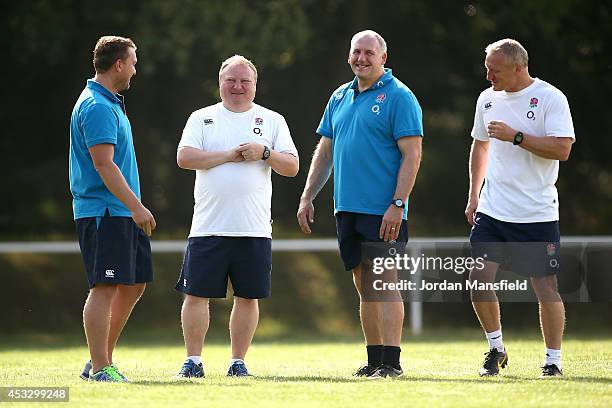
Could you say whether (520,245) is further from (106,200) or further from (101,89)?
(101,89)

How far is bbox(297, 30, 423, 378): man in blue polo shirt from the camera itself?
706cm

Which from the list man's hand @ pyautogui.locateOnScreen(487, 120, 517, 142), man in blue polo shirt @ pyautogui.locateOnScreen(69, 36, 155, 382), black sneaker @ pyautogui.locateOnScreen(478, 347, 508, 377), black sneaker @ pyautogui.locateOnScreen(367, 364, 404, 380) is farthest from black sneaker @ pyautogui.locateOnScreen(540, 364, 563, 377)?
man in blue polo shirt @ pyautogui.locateOnScreen(69, 36, 155, 382)

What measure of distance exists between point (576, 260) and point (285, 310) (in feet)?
12.5

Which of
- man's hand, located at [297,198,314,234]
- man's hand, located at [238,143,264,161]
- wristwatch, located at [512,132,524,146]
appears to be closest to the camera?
wristwatch, located at [512,132,524,146]

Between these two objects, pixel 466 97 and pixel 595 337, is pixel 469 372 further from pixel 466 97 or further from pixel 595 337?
pixel 466 97

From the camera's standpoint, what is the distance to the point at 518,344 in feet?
33.0

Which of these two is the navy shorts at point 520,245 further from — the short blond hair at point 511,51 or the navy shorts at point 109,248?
the navy shorts at point 109,248

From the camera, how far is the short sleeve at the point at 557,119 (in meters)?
6.95

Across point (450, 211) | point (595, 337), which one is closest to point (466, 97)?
point (450, 211)

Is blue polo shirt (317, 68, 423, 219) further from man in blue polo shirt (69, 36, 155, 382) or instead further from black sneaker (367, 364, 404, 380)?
man in blue polo shirt (69, 36, 155, 382)

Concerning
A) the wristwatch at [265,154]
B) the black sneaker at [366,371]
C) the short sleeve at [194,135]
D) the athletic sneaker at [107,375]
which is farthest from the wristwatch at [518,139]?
the athletic sneaker at [107,375]

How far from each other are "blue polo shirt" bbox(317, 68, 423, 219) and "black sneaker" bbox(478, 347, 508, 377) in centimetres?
103

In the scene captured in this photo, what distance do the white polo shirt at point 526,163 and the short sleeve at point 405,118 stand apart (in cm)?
52

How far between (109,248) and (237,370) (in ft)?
3.84
